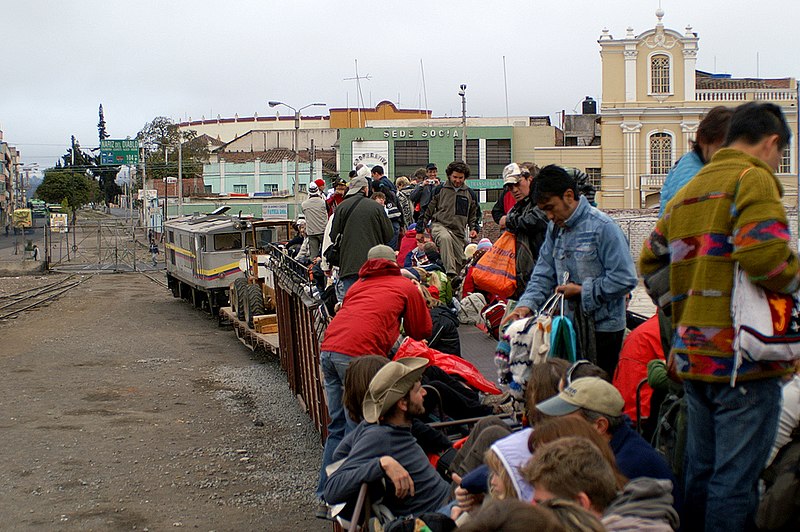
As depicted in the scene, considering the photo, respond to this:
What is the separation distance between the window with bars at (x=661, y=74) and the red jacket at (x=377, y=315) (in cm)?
4959

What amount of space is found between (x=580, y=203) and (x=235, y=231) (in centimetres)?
2476

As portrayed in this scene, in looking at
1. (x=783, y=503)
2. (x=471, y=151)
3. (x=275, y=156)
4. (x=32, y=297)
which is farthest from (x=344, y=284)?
(x=275, y=156)

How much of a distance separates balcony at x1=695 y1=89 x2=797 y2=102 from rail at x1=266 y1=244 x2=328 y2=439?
38.3 m

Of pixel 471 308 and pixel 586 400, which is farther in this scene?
pixel 471 308

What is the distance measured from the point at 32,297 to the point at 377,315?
34.6 metres

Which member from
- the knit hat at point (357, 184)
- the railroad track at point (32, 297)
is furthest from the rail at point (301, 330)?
the railroad track at point (32, 297)

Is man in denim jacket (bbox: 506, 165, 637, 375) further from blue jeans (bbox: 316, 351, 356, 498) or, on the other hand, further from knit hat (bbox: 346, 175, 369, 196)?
knit hat (bbox: 346, 175, 369, 196)

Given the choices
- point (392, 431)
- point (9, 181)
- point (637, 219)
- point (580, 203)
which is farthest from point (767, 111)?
point (9, 181)

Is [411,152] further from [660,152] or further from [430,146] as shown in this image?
[660,152]

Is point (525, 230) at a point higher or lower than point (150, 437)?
higher

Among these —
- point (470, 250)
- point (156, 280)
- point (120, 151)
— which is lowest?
point (156, 280)

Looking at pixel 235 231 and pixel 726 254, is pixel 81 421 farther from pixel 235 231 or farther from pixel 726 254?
pixel 235 231

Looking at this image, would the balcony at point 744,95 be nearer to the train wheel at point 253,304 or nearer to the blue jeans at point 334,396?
the train wheel at point 253,304

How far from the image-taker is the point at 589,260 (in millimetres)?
5664
